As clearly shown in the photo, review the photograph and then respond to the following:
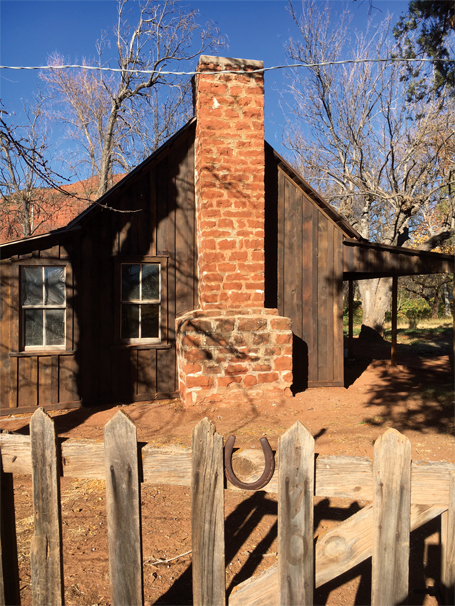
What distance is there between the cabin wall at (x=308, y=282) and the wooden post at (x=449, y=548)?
683 cm

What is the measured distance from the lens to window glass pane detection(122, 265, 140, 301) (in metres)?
8.31

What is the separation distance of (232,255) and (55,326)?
333cm

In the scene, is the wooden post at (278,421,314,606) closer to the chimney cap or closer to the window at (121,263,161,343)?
the window at (121,263,161,343)

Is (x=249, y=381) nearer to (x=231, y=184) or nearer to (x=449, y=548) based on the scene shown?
(x=231, y=184)

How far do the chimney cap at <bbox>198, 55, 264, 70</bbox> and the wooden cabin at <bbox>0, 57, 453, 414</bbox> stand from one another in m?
0.02

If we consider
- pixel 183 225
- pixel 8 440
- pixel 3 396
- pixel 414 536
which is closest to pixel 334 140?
pixel 183 225

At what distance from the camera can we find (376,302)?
17.3m

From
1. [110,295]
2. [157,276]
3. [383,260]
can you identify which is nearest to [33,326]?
[110,295]

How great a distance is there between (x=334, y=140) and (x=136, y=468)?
17.9 m

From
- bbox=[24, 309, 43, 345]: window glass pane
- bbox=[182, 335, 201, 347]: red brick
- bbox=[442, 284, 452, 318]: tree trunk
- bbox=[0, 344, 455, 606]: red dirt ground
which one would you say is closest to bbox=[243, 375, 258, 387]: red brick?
bbox=[0, 344, 455, 606]: red dirt ground

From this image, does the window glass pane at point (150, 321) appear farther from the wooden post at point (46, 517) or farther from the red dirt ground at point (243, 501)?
the wooden post at point (46, 517)

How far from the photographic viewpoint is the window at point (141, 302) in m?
8.32

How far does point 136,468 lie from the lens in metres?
1.90

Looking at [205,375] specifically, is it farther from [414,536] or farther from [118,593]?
[118,593]
